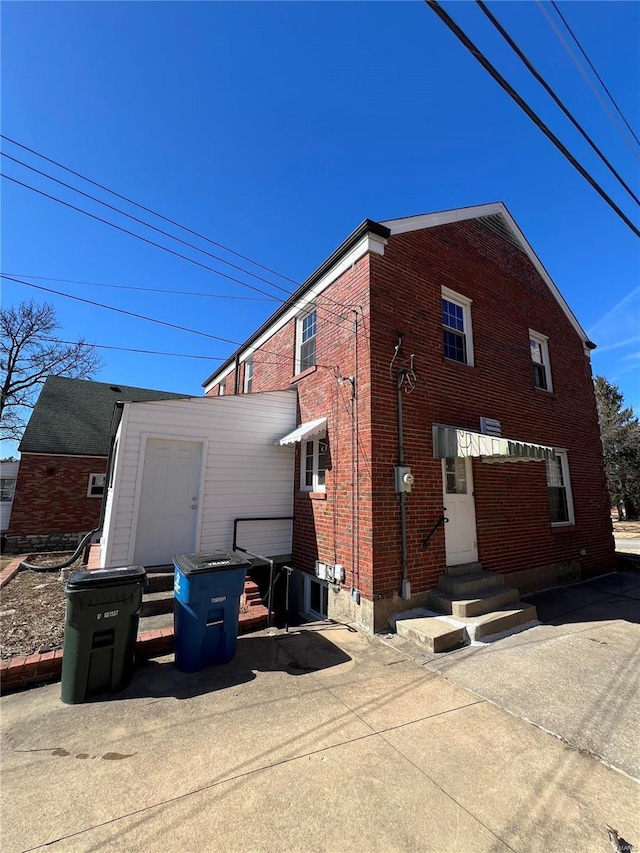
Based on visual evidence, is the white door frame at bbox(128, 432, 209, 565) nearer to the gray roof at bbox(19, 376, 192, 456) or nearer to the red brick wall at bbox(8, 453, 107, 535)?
the gray roof at bbox(19, 376, 192, 456)

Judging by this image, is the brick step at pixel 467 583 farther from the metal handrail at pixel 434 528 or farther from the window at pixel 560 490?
the window at pixel 560 490

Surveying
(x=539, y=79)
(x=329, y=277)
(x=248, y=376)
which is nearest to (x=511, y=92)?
(x=539, y=79)

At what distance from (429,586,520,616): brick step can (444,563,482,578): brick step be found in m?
0.45

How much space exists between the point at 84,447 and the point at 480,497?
637 inches

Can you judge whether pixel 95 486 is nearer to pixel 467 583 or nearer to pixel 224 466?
pixel 224 466

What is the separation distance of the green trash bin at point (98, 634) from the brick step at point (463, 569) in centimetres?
490

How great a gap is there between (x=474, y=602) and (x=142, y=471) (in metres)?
6.05

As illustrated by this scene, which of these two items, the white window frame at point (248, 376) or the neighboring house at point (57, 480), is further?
the neighboring house at point (57, 480)

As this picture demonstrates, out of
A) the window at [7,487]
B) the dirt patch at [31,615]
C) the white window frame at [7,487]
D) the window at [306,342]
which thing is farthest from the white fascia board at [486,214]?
the window at [7,487]

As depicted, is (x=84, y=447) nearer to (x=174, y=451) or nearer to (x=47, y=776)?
(x=174, y=451)

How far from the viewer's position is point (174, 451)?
7172 mm

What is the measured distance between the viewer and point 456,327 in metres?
7.91

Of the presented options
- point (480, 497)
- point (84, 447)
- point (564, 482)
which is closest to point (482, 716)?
point (480, 497)

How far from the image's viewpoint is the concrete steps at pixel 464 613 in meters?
5.02
